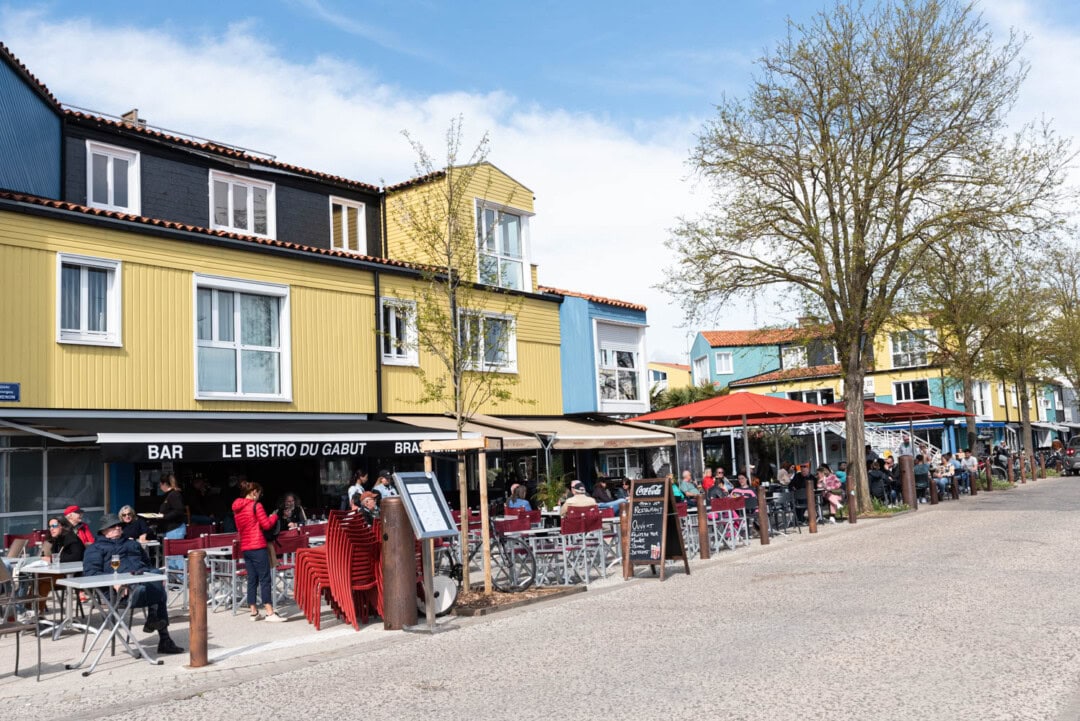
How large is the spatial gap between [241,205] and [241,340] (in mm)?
3542

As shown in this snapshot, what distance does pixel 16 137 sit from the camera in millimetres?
16141

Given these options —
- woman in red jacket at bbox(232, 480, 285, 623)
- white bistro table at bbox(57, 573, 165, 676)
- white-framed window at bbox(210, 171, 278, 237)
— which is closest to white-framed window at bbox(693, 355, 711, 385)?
white-framed window at bbox(210, 171, 278, 237)

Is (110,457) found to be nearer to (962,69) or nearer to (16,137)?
(16,137)

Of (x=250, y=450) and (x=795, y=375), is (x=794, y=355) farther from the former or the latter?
(x=795, y=375)

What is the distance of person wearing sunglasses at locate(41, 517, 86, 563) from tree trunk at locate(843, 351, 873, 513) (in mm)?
16793

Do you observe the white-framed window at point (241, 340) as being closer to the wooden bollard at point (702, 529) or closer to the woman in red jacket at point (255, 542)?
the woman in red jacket at point (255, 542)

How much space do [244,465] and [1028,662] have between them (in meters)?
13.7

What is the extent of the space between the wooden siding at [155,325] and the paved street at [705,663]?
7859 mm

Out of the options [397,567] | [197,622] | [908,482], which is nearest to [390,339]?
[397,567]

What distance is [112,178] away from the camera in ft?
58.1

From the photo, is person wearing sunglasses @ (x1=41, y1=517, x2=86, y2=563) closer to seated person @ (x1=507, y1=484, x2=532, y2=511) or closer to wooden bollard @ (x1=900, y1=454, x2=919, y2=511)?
seated person @ (x1=507, y1=484, x2=532, y2=511)

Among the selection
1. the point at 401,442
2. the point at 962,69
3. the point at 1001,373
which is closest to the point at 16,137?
the point at 401,442

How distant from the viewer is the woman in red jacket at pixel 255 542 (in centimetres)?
1038

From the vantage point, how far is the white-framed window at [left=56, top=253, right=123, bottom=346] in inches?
591
